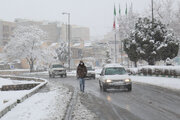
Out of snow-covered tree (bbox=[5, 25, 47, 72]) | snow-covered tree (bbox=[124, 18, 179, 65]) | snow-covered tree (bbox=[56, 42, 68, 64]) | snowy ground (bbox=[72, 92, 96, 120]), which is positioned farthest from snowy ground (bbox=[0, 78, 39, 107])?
snow-covered tree (bbox=[56, 42, 68, 64])

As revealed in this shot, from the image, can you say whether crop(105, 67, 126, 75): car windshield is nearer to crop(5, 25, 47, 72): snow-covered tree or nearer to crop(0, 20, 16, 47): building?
crop(5, 25, 47, 72): snow-covered tree

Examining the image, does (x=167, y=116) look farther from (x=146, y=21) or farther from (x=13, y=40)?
(x=13, y=40)

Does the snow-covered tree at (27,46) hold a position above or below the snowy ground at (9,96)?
above

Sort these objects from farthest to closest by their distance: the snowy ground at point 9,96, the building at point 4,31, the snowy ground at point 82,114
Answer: the building at point 4,31 < the snowy ground at point 9,96 < the snowy ground at point 82,114

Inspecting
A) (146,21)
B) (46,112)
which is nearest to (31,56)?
(146,21)

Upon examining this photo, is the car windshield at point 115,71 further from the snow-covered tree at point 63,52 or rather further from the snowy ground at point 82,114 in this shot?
the snow-covered tree at point 63,52

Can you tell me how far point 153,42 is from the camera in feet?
137

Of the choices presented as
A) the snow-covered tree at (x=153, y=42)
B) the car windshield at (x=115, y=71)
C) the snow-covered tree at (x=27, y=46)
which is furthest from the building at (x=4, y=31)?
the car windshield at (x=115, y=71)

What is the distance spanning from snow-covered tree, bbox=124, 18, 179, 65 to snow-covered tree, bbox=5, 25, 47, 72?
37.5 metres

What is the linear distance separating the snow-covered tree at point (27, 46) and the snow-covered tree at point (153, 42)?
3748 cm

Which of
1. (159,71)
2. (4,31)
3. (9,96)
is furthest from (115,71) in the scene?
(4,31)

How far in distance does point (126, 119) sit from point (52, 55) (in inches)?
2979

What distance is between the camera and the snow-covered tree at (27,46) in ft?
250

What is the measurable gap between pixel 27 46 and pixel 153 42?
42188mm
